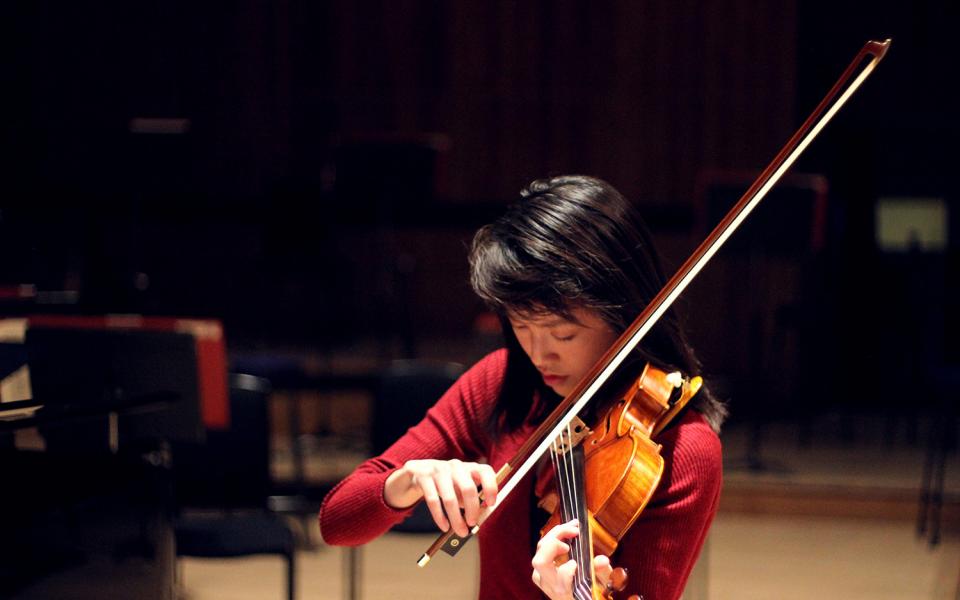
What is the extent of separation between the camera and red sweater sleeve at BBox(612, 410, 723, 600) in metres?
1.28

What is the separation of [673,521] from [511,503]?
252mm

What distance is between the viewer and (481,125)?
22.0 feet

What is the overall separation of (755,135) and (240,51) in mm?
2984

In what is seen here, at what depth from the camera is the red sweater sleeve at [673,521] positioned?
128cm

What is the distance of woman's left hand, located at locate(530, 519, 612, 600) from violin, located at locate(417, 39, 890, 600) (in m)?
0.03

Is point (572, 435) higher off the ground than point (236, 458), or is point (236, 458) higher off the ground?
point (572, 435)

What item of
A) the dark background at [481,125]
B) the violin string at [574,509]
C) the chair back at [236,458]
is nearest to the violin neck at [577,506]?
the violin string at [574,509]

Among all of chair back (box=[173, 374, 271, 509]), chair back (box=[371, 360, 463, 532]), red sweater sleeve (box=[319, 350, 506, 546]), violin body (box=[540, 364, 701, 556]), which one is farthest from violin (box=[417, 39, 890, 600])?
chair back (box=[173, 374, 271, 509])

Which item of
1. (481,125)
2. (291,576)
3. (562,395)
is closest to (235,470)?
(291,576)

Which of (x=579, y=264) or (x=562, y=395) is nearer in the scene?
(x=579, y=264)

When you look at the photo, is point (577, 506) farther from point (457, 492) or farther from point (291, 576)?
point (291, 576)

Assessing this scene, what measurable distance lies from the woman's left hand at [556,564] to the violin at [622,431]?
0.11 ft

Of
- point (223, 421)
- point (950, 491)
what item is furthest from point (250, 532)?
point (950, 491)

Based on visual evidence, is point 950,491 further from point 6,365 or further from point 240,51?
point 240,51
